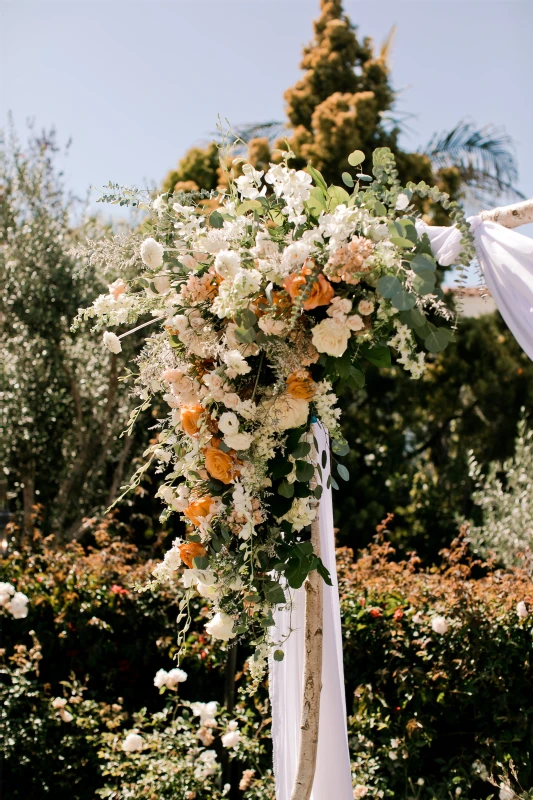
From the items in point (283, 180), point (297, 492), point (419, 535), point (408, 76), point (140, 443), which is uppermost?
point (408, 76)

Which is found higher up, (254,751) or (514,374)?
(514,374)

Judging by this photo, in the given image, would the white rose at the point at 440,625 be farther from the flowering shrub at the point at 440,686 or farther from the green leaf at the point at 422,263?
the green leaf at the point at 422,263

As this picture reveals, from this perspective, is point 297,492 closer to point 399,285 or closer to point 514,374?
point 399,285

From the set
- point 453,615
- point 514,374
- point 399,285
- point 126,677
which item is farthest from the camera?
point 514,374

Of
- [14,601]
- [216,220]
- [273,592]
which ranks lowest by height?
[273,592]

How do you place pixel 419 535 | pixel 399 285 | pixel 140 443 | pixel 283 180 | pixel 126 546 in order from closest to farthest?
pixel 399 285 < pixel 283 180 < pixel 126 546 < pixel 140 443 < pixel 419 535

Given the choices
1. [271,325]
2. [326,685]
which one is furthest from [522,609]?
[271,325]

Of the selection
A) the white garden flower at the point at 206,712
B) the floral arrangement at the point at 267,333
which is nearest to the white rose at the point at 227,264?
the floral arrangement at the point at 267,333

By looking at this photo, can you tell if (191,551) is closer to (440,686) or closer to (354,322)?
(354,322)

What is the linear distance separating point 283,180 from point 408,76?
6.83 metres

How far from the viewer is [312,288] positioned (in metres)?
1.79

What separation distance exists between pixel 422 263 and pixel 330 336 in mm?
278

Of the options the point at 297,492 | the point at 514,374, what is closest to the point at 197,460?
the point at 297,492

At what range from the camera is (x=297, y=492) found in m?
1.97
